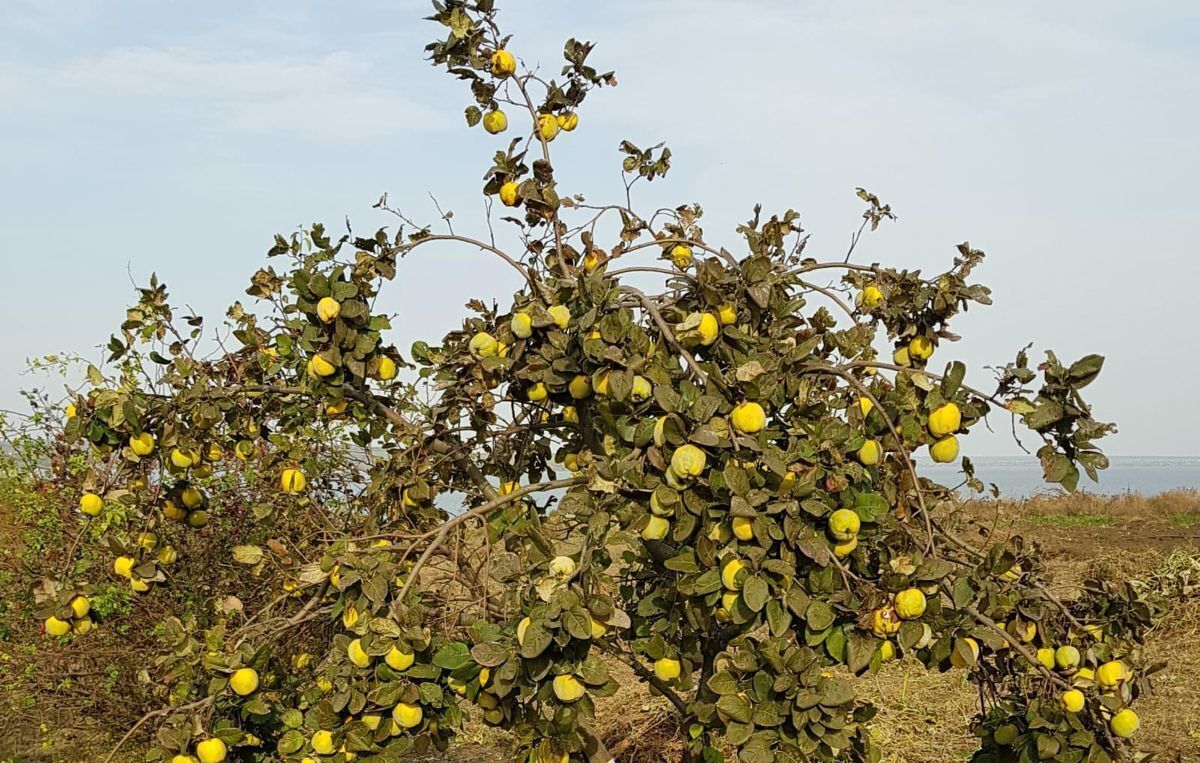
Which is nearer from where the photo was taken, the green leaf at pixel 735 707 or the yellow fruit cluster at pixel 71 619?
the green leaf at pixel 735 707

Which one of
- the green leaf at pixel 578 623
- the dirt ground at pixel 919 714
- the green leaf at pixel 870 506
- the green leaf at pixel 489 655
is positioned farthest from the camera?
the dirt ground at pixel 919 714

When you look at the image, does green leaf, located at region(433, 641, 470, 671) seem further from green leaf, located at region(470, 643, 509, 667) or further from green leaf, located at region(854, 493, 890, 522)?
green leaf, located at region(854, 493, 890, 522)

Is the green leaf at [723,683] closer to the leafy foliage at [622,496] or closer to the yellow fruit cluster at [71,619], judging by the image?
the leafy foliage at [622,496]

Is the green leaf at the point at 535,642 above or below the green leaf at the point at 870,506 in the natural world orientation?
below

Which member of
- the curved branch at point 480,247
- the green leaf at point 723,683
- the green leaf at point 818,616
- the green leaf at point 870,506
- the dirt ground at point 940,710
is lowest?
the dirt ground at point 940,710

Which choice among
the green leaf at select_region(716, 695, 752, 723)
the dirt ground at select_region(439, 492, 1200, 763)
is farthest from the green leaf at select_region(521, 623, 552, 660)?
the dirt ground at select_region(439, 492, 1200, 763)

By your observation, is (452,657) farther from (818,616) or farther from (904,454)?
(904,454)

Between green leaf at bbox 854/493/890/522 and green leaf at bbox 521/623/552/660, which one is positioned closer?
green leaf at bbox 521/623/552/660

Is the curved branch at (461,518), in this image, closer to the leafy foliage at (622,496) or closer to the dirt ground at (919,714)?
the leafy foliage at (622,496)

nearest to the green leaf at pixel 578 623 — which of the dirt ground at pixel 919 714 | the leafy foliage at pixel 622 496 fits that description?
the leafy foliage at pixel 622 496

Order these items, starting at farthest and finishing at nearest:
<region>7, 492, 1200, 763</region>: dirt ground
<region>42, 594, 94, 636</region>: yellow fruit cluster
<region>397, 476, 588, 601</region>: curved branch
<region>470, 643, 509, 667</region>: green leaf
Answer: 1. <region>7, 492, 1200, 763</region>: dirt ground
2. <region>42, 594, 94, 636</region>: yellow fruit cluster
3. <region>397, 476, 588, 601</region>: curved branch
4. <region>470, 643, 509, 667</region>: green leaf

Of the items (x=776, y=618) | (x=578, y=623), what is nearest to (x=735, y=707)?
(x=776, y=618)

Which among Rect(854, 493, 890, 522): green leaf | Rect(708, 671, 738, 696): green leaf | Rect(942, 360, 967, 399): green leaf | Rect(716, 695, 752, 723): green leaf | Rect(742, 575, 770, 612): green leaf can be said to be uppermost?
Rect(942, 360, 967, 399): green leaf

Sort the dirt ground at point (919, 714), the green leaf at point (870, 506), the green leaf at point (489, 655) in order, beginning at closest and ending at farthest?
the green leaf at point (489, 655), the green leaf at point (870, 506), the dirt ground at point (919, 714)
